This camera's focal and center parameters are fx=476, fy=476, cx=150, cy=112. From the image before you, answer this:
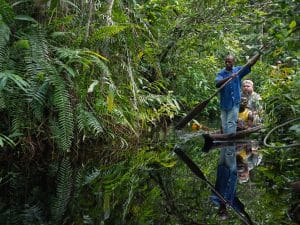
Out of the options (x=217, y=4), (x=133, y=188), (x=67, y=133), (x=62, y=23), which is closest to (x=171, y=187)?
(x=133, y=188)

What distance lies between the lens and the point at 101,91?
4.67 metres

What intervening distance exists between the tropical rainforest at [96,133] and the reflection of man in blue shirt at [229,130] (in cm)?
10

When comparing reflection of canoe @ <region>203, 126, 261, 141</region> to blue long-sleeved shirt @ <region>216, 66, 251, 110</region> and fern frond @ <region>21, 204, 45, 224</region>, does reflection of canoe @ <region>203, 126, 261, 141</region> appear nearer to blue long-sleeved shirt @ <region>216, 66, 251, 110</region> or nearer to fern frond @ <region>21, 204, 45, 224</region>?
blue long-sleeved shirt @ <region>216, 66, 251, 110</region>

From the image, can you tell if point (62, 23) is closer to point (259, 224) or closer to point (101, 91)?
point (101, 91)

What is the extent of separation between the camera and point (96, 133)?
427cm

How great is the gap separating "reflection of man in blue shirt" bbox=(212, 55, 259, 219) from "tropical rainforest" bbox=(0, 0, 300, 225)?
0.10m

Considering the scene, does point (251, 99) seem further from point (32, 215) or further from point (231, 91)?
point (32, 215)

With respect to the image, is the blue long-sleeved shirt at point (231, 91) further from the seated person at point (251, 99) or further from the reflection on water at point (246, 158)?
the seated person at point (251, 99)

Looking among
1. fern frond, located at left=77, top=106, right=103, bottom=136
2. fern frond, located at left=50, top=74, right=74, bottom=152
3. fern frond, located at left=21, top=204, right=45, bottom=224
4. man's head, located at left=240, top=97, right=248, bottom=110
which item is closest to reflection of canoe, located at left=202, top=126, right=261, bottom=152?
man's head, located at left=240, top=97, right=248, bottom=110

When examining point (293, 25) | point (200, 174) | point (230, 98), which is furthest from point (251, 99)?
point (293, 25)

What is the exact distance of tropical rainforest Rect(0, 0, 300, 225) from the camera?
305 cm

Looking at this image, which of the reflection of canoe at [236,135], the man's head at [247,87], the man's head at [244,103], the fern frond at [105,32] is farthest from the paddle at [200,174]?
the man's head at [247,87]

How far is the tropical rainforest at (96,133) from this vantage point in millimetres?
3055

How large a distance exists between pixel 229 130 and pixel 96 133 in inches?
131
